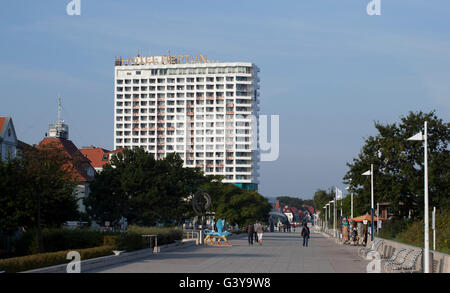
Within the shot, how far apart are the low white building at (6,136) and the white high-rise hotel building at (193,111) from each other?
11801 centimetres

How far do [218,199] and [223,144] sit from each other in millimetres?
96268

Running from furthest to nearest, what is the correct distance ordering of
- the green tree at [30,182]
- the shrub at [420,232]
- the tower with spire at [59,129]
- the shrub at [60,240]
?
the tower with spire at [59,129] < the shrub at [60,240] < the green tree at [30,182] < the shrub at [420,232]

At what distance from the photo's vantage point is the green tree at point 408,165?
1837 inches

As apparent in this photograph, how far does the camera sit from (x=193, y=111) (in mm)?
180500

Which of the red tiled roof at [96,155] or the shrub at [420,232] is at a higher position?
the red tiled roof at [96,155]

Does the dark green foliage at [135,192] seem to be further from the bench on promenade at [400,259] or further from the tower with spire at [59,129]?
the tower with spire at [59,129]

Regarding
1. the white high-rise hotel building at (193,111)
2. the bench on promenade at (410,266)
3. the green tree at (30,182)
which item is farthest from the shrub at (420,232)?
the white high-rise hotel building at (193,111)

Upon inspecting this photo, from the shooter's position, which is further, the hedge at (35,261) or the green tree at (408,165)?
the green tree at (408,165)

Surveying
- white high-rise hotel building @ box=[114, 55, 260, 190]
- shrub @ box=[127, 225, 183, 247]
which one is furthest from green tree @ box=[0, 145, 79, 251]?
white high-rise hotel building @ box=[114, 55, 260, 190]

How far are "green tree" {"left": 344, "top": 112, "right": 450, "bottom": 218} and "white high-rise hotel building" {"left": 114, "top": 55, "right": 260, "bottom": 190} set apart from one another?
125461mm

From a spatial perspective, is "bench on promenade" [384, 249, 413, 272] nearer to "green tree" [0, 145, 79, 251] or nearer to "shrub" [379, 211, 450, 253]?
"shrub" [379, 211, 450, 253]
